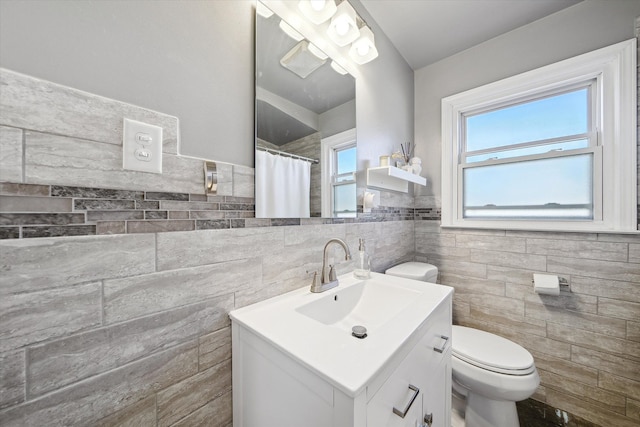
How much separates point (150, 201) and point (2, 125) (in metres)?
0.28

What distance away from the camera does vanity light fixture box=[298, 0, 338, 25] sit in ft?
3.46

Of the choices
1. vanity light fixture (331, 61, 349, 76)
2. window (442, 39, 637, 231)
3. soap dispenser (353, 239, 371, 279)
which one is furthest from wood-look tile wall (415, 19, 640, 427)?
vanity light fixture (331, 61, 349, 76)

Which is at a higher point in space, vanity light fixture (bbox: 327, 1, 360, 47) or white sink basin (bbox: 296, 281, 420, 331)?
vanity light fixture (bbox: 327, 1, 360, 47)

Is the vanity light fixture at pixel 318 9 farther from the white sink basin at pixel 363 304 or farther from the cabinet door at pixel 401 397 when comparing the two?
the cabinet door at pixel 401 397

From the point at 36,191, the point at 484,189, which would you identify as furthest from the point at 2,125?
the point at 484,189

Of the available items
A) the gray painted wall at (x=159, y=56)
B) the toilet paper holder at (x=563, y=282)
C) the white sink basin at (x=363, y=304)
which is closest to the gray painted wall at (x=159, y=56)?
the gray painted wall at (x=159, y=56)

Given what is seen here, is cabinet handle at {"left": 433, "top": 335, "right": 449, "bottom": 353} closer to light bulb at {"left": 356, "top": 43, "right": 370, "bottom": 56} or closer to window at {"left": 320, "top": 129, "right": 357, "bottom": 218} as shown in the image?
window at {"left": 320, "top": 129, "right": 357, "bottom": 218}

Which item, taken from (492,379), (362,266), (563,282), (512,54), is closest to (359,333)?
(362,266)

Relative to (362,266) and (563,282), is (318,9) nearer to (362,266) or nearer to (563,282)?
(362,266)

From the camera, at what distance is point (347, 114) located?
4.40 feet

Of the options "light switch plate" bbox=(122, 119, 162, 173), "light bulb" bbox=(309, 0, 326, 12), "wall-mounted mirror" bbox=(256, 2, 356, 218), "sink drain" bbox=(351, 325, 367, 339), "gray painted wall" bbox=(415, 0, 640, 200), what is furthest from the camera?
"gray painted wall" bbox=(415, 0, 640, 200)

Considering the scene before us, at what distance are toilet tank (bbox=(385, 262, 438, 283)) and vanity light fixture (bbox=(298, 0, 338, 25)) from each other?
4.83ft

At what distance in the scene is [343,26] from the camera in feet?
3.84

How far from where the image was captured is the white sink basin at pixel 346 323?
0.54 meters
